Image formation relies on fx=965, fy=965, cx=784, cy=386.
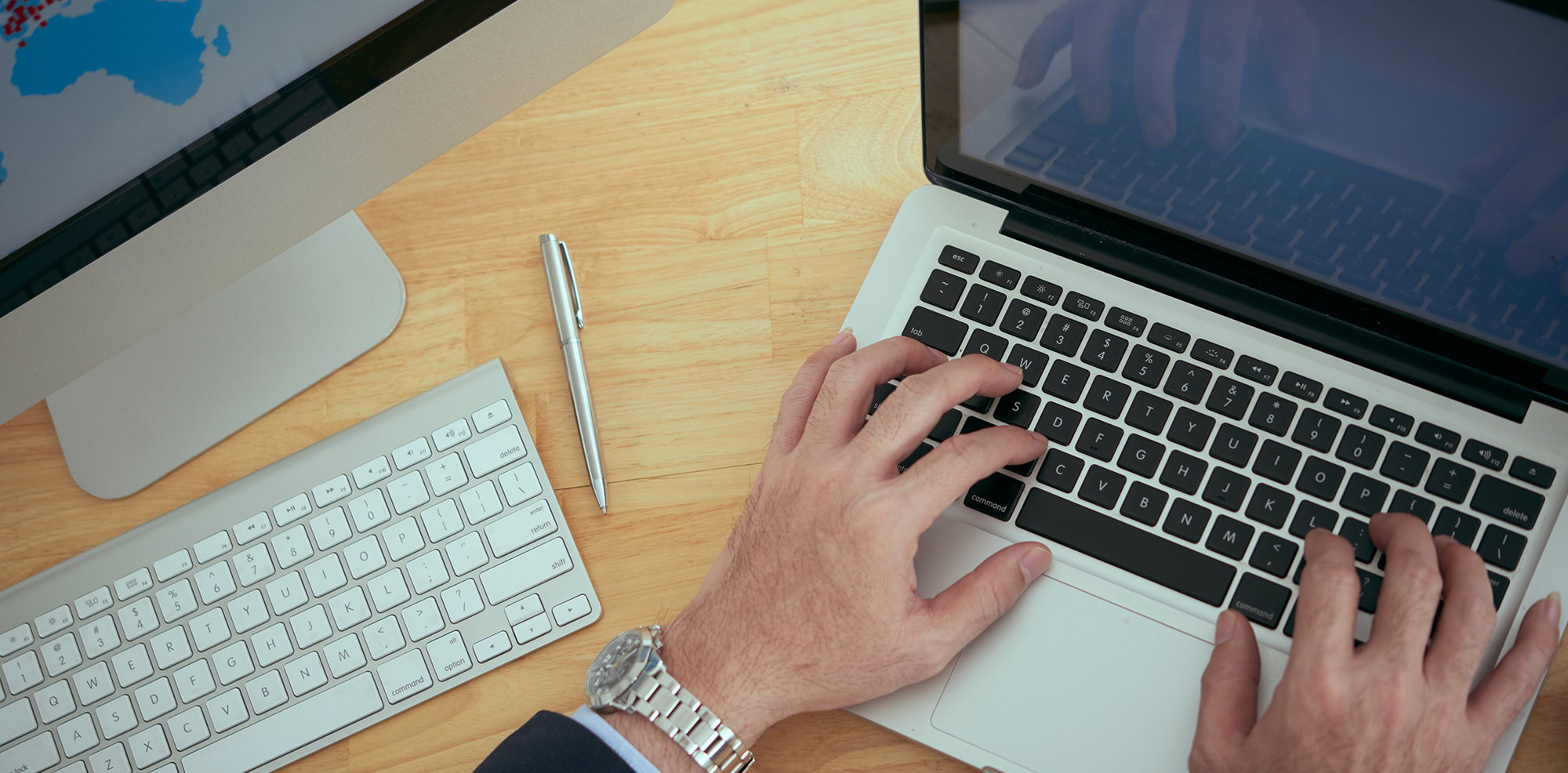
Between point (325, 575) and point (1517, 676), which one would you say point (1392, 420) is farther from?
point (325, 575)

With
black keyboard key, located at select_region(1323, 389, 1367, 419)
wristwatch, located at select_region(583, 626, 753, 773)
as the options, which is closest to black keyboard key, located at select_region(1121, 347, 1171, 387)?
black keyboard key, located at select_region(1323, 389, 1367, 419)

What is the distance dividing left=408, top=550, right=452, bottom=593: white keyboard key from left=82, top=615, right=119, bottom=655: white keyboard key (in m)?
0.22

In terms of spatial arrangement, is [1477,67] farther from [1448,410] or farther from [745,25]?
[745,25]

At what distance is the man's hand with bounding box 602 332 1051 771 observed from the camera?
0.60 m

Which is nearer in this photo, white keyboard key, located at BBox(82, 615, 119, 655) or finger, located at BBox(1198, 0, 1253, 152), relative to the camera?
finger, located at BBox(1198, 0, 1253, 152)

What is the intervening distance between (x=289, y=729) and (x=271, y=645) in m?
0.06

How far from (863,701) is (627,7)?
497 millimetres

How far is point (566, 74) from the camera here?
2.24ft


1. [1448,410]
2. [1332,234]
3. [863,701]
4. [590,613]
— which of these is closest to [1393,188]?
[1332,234]

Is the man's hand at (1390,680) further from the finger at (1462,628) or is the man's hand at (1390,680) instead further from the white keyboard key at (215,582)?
the white keyboard key at (215,582)

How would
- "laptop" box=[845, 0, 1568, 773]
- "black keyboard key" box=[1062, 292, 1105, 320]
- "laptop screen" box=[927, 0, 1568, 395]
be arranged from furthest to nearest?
1. "black keyboard key" box=[1062, 292, 1105, 320]
2. "laptop" box=[845, 0, 1568, 773]
3. "laptop screen" box=[927, 0, 1568, 395]

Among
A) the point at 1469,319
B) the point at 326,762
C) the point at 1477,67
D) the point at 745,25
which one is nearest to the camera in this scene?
the point at 1477,67

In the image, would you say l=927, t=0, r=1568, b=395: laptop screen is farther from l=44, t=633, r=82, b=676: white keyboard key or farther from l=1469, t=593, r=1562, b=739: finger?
l=44, t=633, r=82, b=676: white keyboard key

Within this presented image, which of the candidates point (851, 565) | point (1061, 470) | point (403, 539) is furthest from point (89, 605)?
point (1061, 470)
